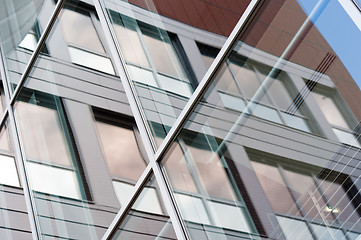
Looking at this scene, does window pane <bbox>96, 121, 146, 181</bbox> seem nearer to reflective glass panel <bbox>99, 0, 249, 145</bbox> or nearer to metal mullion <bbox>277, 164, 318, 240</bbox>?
reflective glass panel <bbox>99, 0, 249, 145</bbox>

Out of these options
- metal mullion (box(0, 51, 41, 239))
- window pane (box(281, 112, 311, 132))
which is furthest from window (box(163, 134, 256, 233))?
metal mullion (box(0, 51, 41, 239))

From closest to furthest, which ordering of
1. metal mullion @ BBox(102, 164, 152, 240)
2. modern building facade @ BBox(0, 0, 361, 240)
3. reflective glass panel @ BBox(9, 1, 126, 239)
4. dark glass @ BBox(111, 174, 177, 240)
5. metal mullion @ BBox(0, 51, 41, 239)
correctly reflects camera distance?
modern building facade @ BBox(0, 0, 361, 240) < dark glass @ BBox(111, 174, 177, 240) < metal mullion @ BBox(102, 164, 152, 240) < reflective glass panel @ BBox(9, 1, 126, 239) < metal mullion @ BBox(0, 51, 41, 239)

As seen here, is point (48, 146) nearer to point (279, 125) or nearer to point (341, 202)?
point (279, 125)

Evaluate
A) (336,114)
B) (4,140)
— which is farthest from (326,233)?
(4,140)

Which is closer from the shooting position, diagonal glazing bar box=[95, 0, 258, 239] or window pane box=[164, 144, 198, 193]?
diagonal glazing bar box=[95, 0, 258, 239]

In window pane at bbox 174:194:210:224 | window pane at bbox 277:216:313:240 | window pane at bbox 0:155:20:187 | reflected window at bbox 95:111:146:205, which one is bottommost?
window pane at bbox 277:216:313:240

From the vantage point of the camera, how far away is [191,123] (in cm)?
420

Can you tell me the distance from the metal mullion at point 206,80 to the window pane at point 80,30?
135 centimetres

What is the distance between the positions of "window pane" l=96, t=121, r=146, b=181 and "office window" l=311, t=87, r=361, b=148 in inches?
70.7

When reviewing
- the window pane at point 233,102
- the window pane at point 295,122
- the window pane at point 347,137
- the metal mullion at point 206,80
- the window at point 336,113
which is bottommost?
the window pane at point 347,137

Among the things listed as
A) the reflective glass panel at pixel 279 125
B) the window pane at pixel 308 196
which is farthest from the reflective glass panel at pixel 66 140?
the window pane at pixel 308 196

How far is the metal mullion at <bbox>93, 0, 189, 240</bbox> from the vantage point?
422 centimetres

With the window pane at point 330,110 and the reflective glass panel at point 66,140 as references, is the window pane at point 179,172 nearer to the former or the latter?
the reflective glass panel at point 66,140

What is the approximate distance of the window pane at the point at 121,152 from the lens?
15.5 feet
